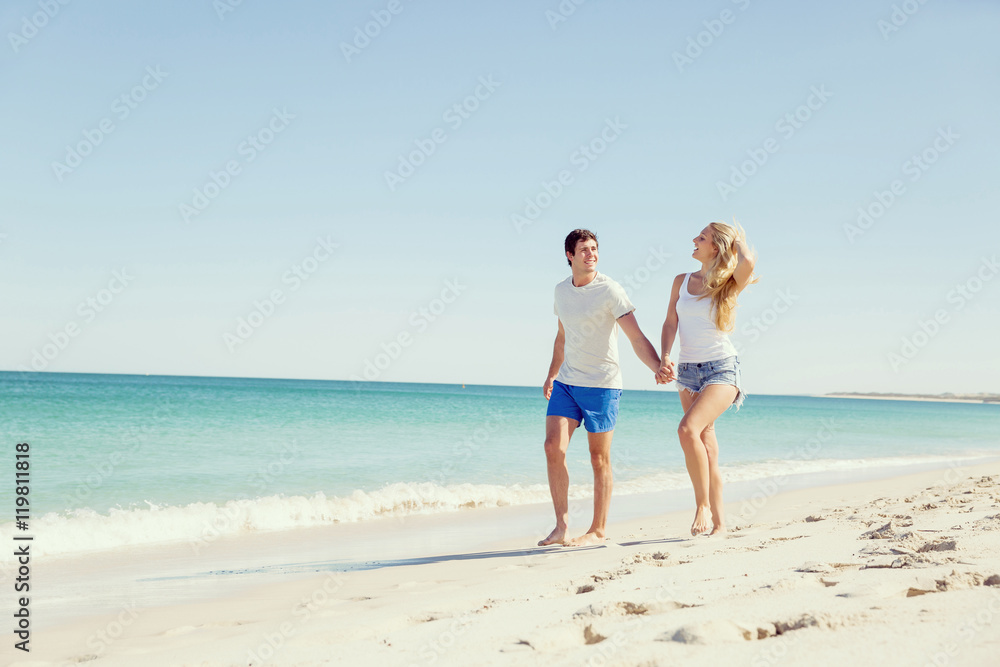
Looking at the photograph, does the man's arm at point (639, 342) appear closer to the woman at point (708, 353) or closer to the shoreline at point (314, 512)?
the woman at point (708, 353)

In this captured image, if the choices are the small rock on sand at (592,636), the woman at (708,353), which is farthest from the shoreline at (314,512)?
the small rock on sand at (592,636)

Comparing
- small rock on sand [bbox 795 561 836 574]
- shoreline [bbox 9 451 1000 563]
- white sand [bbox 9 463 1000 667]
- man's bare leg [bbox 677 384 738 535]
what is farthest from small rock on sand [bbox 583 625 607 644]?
shoreline [bbox 9 451 1000 563]

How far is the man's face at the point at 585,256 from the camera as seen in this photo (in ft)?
14.7

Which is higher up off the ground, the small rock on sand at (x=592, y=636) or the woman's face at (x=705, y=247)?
the woman's face at (x=705, y=247)

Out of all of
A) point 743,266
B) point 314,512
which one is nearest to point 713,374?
point 743,266

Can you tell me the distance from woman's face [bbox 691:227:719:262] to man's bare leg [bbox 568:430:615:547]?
1288 millimetres

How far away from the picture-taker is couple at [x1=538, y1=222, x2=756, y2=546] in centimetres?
421

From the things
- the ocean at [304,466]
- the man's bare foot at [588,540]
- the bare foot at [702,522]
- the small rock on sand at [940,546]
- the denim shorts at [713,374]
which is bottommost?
the ocean at [304,466]

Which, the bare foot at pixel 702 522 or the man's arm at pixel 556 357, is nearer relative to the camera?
the bare foot at pixel 702 522

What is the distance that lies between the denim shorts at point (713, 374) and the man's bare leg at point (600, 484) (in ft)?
2.05

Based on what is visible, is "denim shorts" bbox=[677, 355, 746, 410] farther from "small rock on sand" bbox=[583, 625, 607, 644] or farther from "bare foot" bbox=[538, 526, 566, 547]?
"small rock on sand" bbox=[583, 625, 607, 644]

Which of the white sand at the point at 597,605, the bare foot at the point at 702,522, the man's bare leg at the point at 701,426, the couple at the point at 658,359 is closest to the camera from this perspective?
the white sand at the point at 597,605

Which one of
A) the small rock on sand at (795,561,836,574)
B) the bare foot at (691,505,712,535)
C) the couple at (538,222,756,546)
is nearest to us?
the small rock on sand at (795,561,836,574)

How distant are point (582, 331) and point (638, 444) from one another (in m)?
10.9
